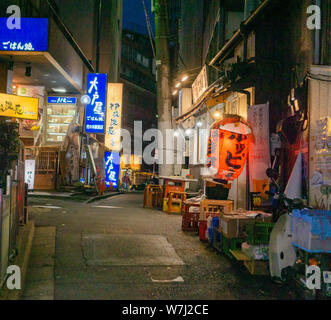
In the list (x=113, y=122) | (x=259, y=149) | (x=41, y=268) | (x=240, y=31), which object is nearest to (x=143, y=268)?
(x=41, y=268)

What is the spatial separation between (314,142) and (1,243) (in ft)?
24.5

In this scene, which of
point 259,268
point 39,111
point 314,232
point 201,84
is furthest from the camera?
point 39,111

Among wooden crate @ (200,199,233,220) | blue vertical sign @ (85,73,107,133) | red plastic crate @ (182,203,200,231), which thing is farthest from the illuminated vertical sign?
wooden crate @ (200,199,233,220)

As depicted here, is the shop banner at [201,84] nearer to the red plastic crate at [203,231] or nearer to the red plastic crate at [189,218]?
the red plastic crate at [189,218]

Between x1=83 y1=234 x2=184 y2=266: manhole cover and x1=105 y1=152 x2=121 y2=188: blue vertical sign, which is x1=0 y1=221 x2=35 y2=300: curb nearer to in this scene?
x1=83 y1=234 x2=184 y2=266: manhole cover

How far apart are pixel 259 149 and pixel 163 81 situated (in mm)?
16551

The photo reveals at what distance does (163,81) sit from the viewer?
2641 cm

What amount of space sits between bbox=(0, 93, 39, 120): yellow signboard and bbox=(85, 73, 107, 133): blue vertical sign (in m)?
8.98

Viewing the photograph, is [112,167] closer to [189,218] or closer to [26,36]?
[26,36]

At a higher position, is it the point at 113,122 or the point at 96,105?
the point at 96,105

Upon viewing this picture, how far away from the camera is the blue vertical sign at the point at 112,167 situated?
28.8 m

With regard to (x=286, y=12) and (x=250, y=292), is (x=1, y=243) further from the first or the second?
(x=286, y=12)

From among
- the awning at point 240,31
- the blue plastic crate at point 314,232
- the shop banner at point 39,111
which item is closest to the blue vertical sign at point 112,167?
the shop banner at point 39,111
